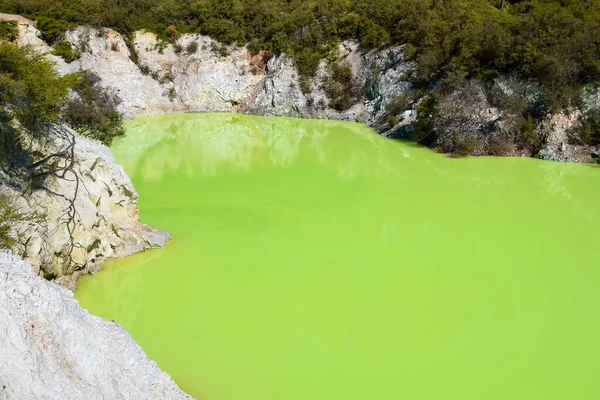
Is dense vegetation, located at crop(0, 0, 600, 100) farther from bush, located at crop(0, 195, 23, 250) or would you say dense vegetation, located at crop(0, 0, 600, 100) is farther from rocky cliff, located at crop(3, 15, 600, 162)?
bush, located at crop(0, 195, 23, 250)

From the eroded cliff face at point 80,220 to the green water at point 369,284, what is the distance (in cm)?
40

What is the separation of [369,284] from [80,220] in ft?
16.8

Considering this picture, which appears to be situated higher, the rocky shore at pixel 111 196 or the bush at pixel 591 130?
the bush at pixel 591 130

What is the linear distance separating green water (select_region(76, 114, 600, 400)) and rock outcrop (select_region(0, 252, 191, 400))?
3.76 feet

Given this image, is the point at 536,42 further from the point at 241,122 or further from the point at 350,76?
the point at 241,122

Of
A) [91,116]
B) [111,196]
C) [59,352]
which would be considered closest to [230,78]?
[91,116]

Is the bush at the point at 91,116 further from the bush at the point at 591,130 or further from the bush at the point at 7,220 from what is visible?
the bush at the point at 591,130

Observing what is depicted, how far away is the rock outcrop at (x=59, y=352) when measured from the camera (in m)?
4.58

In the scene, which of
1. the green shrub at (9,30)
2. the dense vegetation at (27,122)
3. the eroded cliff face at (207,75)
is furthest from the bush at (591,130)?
the green shrub at (9,30)

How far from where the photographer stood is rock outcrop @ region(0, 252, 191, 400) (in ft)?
15.0

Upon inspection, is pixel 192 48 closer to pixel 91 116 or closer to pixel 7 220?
pixel 91 116

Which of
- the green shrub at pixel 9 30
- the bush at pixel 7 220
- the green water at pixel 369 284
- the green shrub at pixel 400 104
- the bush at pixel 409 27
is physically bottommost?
the green water at pixel 369 284

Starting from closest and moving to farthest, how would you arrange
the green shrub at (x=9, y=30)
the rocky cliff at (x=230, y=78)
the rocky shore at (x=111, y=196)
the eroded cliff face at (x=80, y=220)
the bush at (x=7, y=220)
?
the rocky shore at (x=111, y=196)
the bush at (x=7, y=220)
the eroded cliff face at (x=80, y=220)
the rocky cliff at (x=230, y=78)
the green shrub at (x=9, y=30)

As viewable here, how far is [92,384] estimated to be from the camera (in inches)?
197
